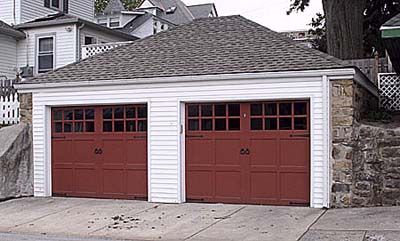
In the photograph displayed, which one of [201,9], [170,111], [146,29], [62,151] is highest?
[201,9]

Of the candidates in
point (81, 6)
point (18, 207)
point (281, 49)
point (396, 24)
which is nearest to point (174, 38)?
point (281, 49)

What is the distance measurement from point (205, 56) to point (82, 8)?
1829 cm

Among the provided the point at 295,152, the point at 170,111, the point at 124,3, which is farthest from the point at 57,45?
the point at 124,3

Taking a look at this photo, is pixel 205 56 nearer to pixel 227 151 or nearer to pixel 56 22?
pixel 227 151

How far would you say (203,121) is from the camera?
45.6 feet

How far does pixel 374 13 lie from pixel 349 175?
13.2 m

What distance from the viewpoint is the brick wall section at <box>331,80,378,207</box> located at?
1251 centimetres

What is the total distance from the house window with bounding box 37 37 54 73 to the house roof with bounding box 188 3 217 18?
25.1 meters

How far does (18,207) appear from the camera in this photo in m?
13.9

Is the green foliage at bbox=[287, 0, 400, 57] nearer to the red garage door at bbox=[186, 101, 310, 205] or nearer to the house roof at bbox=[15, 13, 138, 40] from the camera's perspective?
the house roof at bbox=[15, 13, 138, 40]

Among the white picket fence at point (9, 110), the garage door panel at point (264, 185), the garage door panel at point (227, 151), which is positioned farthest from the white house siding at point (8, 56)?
the garage door panel at point (264, 185)

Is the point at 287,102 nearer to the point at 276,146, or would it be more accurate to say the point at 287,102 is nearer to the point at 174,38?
the point at 276,146

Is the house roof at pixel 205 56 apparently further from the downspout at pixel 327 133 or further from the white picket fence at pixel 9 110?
the white picket fence at pixel 9 110

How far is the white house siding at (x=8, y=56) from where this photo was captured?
2602 centimetres
